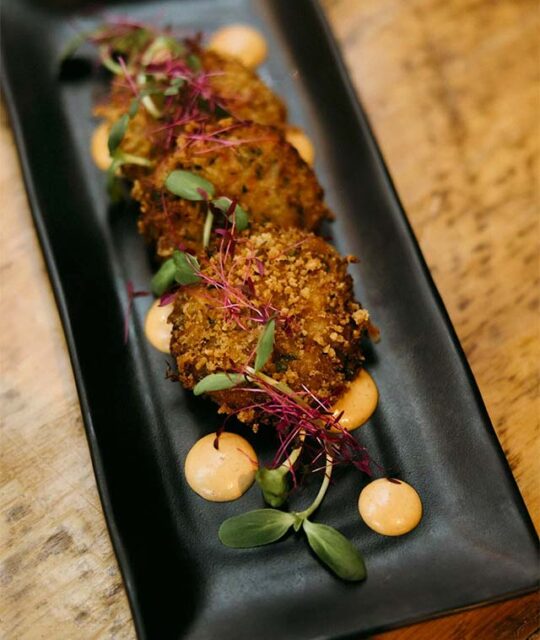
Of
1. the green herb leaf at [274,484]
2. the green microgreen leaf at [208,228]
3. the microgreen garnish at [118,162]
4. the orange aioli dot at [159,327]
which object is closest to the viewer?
the green herb leaf at [274,484]

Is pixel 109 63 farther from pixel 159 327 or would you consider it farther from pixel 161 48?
pixel 159 327

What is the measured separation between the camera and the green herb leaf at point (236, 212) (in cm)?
297

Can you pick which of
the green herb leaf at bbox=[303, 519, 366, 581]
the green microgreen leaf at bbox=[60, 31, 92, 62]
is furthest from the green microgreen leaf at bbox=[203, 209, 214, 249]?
the green microgreen leaf at bbox=[60, 31, 92, 62]

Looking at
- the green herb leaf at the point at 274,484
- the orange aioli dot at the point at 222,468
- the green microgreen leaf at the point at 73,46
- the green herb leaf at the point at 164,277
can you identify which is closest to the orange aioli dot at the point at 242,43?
the green microgreen leaf at the point at 73,46

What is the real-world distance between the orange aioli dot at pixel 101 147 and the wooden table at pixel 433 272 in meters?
0.40

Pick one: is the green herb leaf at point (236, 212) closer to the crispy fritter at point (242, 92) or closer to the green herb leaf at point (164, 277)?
the green herb leaf at point (164, 277)

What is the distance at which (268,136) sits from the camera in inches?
124

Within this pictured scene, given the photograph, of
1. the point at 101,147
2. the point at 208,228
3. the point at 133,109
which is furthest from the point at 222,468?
the point at 101,147

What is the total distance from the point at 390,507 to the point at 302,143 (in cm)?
168

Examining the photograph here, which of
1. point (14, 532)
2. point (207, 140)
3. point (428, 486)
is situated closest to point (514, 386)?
point (428, 486)

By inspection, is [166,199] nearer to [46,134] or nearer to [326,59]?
[46,134]

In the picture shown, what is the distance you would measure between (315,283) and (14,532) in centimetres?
143

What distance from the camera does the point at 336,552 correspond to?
2592 mm

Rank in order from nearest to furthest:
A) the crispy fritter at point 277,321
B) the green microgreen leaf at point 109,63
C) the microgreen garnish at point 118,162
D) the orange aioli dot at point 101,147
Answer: the crispy fritter at point 277,321, the microgreen garnish at point 118,162, the orange aioli dot at point 101,147, the green microgreen leaf at point 109,63
